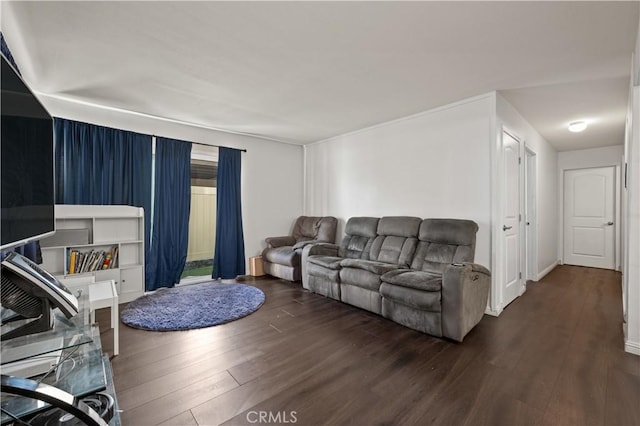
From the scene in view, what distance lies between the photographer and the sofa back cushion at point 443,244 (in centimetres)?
299

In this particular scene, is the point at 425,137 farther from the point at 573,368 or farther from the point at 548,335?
the point at 573,368

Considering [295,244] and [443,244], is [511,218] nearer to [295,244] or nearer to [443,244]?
[443,244]

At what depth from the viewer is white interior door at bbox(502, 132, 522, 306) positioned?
322 centimetres

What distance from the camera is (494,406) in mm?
1642

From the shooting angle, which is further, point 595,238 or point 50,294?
point 595,238

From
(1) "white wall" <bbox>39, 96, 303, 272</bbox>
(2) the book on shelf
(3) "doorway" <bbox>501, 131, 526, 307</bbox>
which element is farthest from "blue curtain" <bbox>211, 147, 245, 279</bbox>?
(3) "doorway" <bbox>501, 131, 526, 307</bbox>

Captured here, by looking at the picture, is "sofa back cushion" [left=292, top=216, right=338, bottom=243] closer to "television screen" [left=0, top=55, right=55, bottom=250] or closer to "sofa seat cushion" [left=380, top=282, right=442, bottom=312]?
"sofa seat cushion" [left=380, top=282, right=442, bottom=312]

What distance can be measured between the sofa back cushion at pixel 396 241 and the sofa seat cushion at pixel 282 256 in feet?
3.97

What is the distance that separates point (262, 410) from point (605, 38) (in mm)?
3479

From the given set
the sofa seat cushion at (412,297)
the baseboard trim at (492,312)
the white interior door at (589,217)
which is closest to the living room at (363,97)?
the baseboard trim at (492,312)

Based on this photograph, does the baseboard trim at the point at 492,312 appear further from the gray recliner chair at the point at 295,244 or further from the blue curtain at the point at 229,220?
the blue curtain at the point at 229,220

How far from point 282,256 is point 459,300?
8.99 ft

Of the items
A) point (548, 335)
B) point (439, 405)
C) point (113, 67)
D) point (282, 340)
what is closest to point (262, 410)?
point (282, 340)

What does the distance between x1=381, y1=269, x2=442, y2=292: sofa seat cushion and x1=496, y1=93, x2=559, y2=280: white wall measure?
1.91 metres
